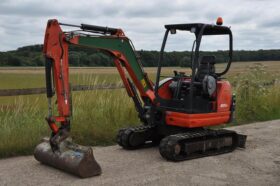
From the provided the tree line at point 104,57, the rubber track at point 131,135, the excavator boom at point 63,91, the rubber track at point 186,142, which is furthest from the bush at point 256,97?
the excavator boom at point 63,91

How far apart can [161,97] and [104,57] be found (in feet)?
20.9

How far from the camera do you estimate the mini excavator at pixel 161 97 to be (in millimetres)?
7234

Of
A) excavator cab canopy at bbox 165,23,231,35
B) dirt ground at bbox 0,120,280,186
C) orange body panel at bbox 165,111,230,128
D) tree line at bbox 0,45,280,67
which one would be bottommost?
dirt ground at bbox 0,120,280,186

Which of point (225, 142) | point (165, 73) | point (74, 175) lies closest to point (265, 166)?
point (225, 142)

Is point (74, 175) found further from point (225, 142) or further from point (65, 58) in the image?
point (225, 142)

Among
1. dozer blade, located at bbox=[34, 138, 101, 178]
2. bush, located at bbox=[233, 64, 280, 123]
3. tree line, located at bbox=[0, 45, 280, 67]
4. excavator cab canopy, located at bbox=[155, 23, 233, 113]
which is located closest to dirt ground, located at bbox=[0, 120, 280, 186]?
dozer blade, located at bbox=[34, 138, 101, 178]

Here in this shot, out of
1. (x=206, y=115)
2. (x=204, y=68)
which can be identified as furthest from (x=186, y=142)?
(x=204, y=68)

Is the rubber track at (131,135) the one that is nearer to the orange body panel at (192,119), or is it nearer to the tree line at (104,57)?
the orange body panel at (192,119)

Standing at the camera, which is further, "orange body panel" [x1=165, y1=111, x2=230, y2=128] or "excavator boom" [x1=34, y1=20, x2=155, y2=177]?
"orange body panel" [x1=165, y1=111, x2=230, y2=128]

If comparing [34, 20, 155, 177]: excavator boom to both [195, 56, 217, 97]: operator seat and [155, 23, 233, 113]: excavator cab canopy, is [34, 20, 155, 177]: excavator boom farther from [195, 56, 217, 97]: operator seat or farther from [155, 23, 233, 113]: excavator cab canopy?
[195, 56, 217, 97]: operator seat

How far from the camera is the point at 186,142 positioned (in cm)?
823

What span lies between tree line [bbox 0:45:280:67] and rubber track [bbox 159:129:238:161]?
4.89 ft

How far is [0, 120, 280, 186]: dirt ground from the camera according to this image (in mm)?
6773

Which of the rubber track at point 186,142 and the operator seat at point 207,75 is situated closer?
the rubber track at point 186,142
